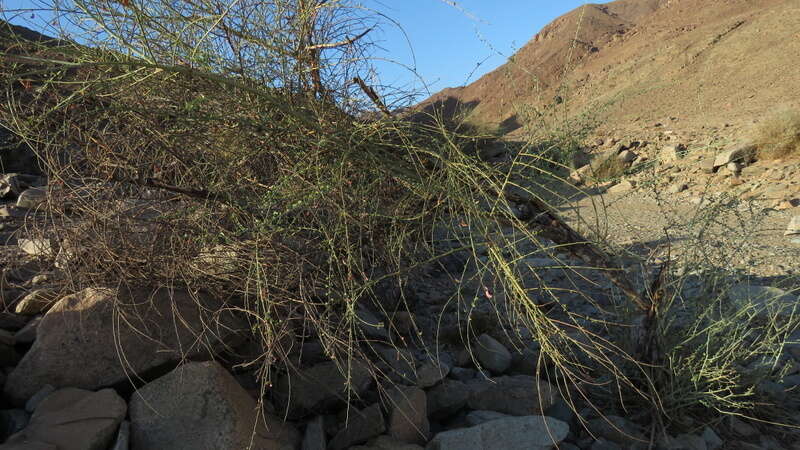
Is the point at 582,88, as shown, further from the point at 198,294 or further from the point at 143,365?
the point at 143,365

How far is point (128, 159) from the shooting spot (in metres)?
2.57

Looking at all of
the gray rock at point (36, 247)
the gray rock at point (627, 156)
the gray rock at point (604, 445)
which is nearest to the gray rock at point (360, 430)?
the gray rock at point (604, 445)

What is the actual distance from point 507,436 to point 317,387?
33.8 inches

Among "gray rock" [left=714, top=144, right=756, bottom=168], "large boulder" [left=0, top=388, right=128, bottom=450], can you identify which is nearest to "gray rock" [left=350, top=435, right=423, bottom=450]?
"large boulder" [left=0, top=388, right=128, bottom=450]

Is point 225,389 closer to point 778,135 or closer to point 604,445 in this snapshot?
point 604,445

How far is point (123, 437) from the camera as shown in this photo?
7.11ft

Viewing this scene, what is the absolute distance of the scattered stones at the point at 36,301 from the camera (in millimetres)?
2797

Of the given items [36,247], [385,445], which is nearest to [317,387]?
[385,445]

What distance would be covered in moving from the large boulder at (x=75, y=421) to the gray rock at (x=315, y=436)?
73 cm

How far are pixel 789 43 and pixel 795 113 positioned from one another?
956 centimetres

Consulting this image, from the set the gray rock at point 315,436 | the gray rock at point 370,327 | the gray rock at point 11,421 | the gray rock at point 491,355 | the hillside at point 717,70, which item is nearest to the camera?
the gray rock at point 11,421

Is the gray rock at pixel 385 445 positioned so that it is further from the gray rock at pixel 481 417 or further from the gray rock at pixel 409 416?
the gray rock at pixel 481 417

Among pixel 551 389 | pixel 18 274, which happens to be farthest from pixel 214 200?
pixel 551 389

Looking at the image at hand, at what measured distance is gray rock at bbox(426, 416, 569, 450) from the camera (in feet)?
7.55
